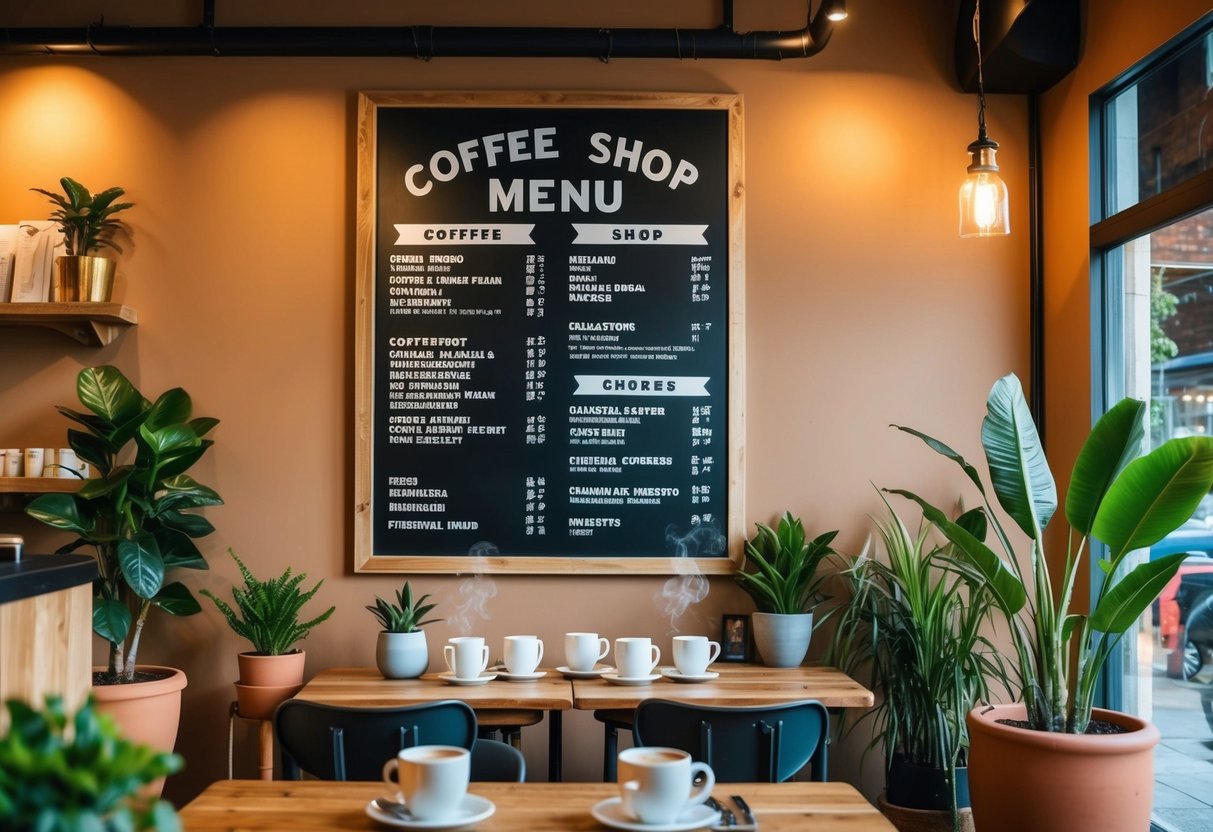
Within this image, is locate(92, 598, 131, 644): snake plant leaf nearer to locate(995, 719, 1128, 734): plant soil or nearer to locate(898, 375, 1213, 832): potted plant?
locate(898, 375, 1213, 832): potted plant

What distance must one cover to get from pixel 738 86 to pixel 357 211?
1.51m

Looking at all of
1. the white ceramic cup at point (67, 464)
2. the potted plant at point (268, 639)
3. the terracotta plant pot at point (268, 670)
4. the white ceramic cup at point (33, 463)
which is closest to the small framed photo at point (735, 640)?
the potted plant at point (268, 639)

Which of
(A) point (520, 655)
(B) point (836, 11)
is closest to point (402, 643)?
(A) point (520, 655)

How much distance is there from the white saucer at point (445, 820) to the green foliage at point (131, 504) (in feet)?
6.47

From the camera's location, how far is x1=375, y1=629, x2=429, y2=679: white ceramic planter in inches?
135

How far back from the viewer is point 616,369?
388 centimetres

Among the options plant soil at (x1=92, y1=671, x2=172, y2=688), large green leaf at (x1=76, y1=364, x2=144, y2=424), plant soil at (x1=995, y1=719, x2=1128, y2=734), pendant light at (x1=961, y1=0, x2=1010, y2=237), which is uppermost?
pendant light at (x1=961, y1=0, x2=1010, y2=237)

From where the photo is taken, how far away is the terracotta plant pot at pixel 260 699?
343 centimetres

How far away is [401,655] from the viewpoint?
343 cm

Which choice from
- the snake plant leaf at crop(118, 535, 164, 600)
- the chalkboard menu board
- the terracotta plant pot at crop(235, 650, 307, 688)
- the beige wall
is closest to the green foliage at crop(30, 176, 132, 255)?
the beige wall

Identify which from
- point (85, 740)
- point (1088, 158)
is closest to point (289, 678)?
point (85, 740)

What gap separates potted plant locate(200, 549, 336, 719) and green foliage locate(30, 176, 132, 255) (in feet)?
4.35

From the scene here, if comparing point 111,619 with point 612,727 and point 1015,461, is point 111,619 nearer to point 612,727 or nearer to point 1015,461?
point 612,727

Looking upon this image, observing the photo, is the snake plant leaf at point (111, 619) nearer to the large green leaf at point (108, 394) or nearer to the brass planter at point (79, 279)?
the large green leaf at point (108, 394)
